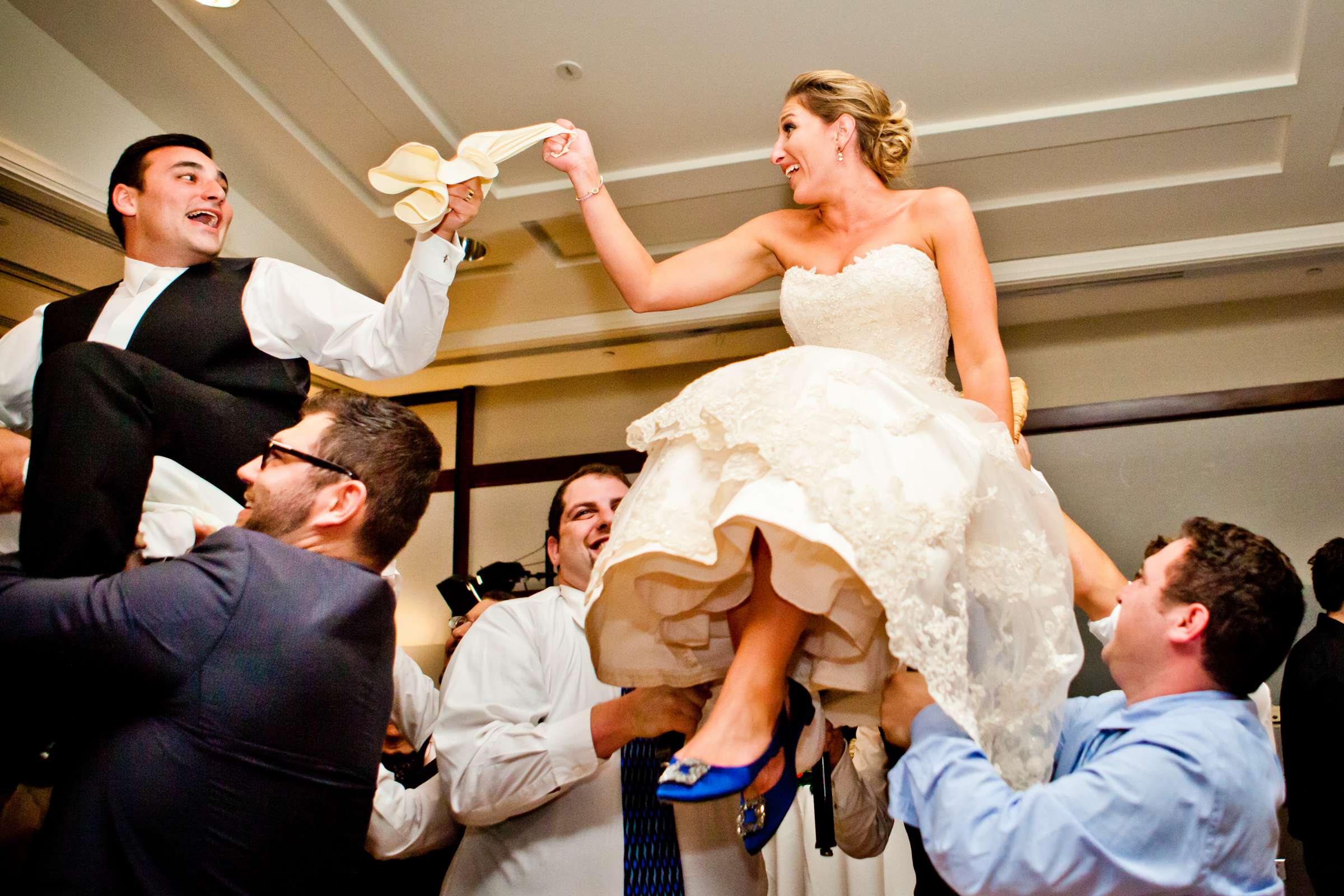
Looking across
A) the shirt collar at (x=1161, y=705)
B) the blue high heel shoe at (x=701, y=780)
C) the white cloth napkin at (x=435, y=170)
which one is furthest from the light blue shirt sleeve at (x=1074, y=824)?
the white cloth napkin at (x=435, y=170)

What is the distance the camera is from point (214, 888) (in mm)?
1378

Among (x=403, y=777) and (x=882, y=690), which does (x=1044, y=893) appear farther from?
(x=403, y=777)

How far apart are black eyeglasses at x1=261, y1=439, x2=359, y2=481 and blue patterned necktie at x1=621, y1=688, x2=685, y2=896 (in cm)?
79

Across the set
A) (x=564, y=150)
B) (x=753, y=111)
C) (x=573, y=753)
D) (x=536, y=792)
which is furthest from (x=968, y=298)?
(x=753, y=111)

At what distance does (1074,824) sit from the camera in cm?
147

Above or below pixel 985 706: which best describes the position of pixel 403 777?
below

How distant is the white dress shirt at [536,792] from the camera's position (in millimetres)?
1994

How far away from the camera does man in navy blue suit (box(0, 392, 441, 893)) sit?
1351mm

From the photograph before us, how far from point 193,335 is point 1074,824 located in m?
1.95

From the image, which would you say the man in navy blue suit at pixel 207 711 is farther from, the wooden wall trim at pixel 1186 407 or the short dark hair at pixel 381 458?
the wooden wall trim at pixel 1186 407

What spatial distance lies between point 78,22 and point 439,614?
410 cm

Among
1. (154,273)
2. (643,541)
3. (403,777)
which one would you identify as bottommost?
(403,777)

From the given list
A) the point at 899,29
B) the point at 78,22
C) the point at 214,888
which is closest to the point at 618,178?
the point at 899,29

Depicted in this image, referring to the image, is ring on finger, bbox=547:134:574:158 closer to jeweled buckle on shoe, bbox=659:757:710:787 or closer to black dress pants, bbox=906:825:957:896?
jeweled buckle on shoe, bbox=659:757:710:787
